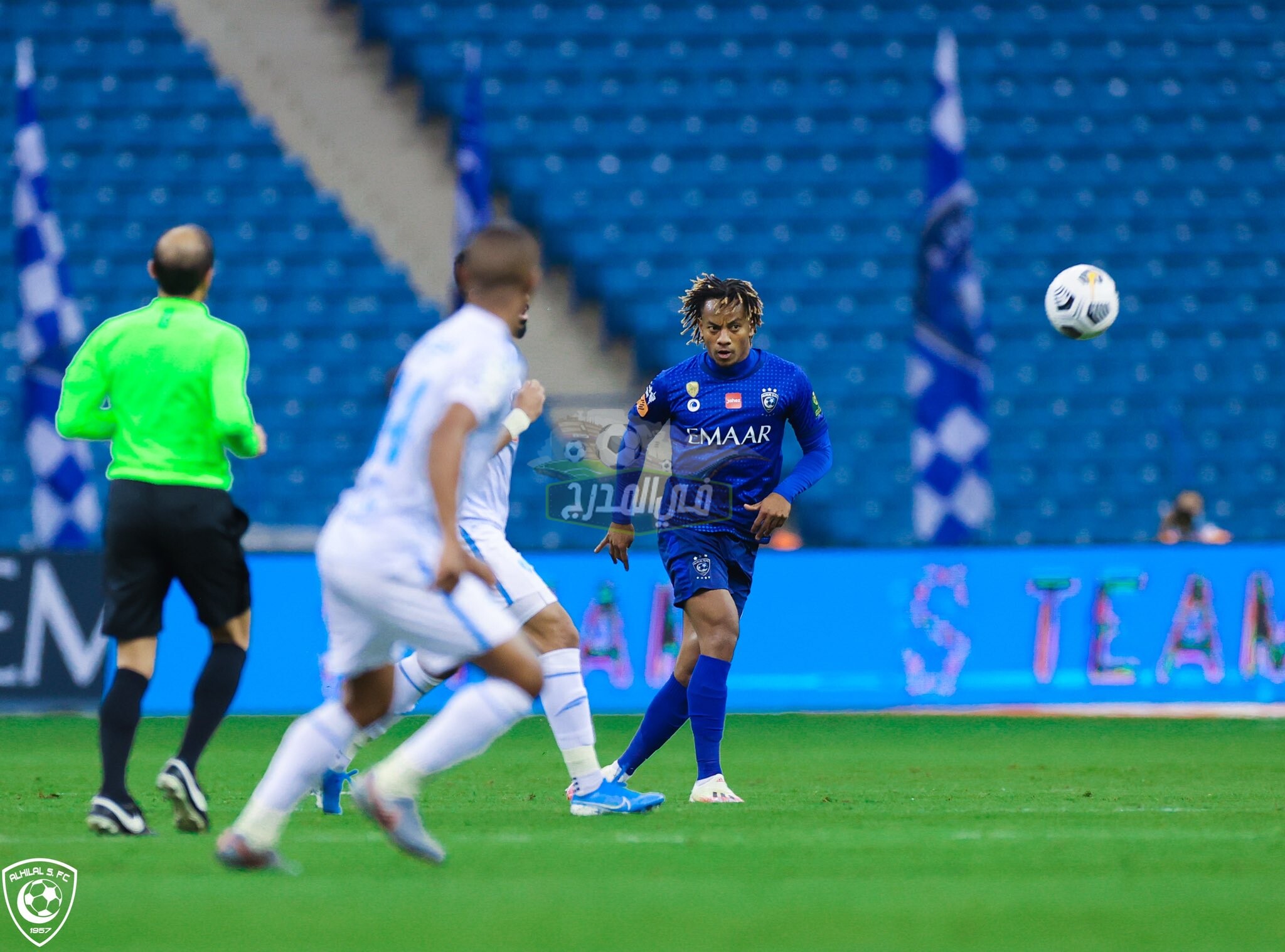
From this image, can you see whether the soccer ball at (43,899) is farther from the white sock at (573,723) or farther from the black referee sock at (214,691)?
the white sock at (573,723)

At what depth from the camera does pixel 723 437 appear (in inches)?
284

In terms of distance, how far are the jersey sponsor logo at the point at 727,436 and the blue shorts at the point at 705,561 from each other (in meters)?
0.36

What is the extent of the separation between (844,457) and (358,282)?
16.4 feet

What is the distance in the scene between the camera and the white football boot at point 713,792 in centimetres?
681

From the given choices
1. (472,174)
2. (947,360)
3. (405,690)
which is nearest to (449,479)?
(405,690)

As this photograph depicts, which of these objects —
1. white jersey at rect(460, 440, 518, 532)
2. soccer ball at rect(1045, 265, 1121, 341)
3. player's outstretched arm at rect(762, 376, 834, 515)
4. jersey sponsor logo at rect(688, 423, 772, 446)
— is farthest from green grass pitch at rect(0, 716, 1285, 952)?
soccer ball at rect(1045, 265, 1121, 341)

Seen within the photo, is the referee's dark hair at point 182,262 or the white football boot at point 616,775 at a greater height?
the referee's dark hair at point 182,262

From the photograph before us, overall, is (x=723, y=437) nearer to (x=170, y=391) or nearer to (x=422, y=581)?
(x=170, y=391)

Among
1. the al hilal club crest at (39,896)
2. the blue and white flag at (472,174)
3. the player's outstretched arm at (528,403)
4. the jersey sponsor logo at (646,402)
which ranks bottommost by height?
the al hilal club crest at (39,896)

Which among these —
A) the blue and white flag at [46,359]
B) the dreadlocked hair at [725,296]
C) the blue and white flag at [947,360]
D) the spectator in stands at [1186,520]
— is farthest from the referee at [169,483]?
the spectator in stands at [1186,520]

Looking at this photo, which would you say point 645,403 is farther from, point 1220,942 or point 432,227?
point 432,227

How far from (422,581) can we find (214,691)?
141 centimetres

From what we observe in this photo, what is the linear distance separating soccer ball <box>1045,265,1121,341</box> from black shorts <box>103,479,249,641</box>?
16.6 feet

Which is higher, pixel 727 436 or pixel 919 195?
pixel 919 195
